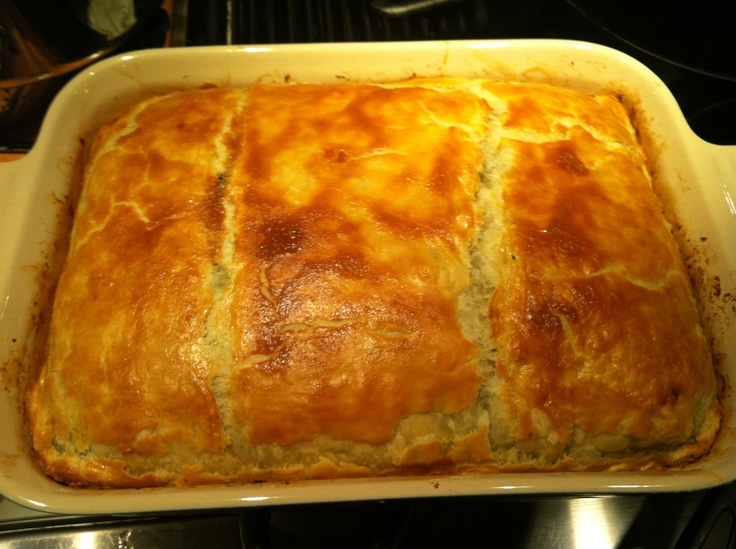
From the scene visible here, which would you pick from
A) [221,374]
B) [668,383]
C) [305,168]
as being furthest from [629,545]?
[305,168]

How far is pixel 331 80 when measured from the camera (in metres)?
1.71

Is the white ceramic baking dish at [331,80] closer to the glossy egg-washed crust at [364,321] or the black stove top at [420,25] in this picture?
the glossy egg-washed crust at [364,321]

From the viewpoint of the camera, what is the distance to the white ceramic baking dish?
1.11 meters

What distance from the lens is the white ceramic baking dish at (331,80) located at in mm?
1110

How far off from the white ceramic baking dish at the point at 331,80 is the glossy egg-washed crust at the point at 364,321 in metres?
0.08

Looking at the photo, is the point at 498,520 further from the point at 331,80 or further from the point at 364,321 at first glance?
the point at 331,80

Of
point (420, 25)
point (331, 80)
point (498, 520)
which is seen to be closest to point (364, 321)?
point (498, 520)

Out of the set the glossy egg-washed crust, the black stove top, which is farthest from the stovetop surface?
the glossy egg-washed crust

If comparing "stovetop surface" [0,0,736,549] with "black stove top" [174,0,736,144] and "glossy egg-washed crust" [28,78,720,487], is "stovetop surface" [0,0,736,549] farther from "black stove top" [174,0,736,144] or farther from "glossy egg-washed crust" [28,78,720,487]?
"glossy egg-washed crust" [28,78,720,487]

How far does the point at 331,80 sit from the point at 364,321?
0.88 meters

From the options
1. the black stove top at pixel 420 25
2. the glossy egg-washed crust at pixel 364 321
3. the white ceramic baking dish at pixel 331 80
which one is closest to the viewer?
the white ceramic baking dish at pixel 331 80

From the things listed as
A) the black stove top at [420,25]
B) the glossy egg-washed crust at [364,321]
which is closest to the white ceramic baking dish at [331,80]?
the glossy egg-washed crust at [364,321]

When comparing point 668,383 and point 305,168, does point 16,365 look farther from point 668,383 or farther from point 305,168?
point 668,383

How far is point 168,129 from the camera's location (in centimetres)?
154
